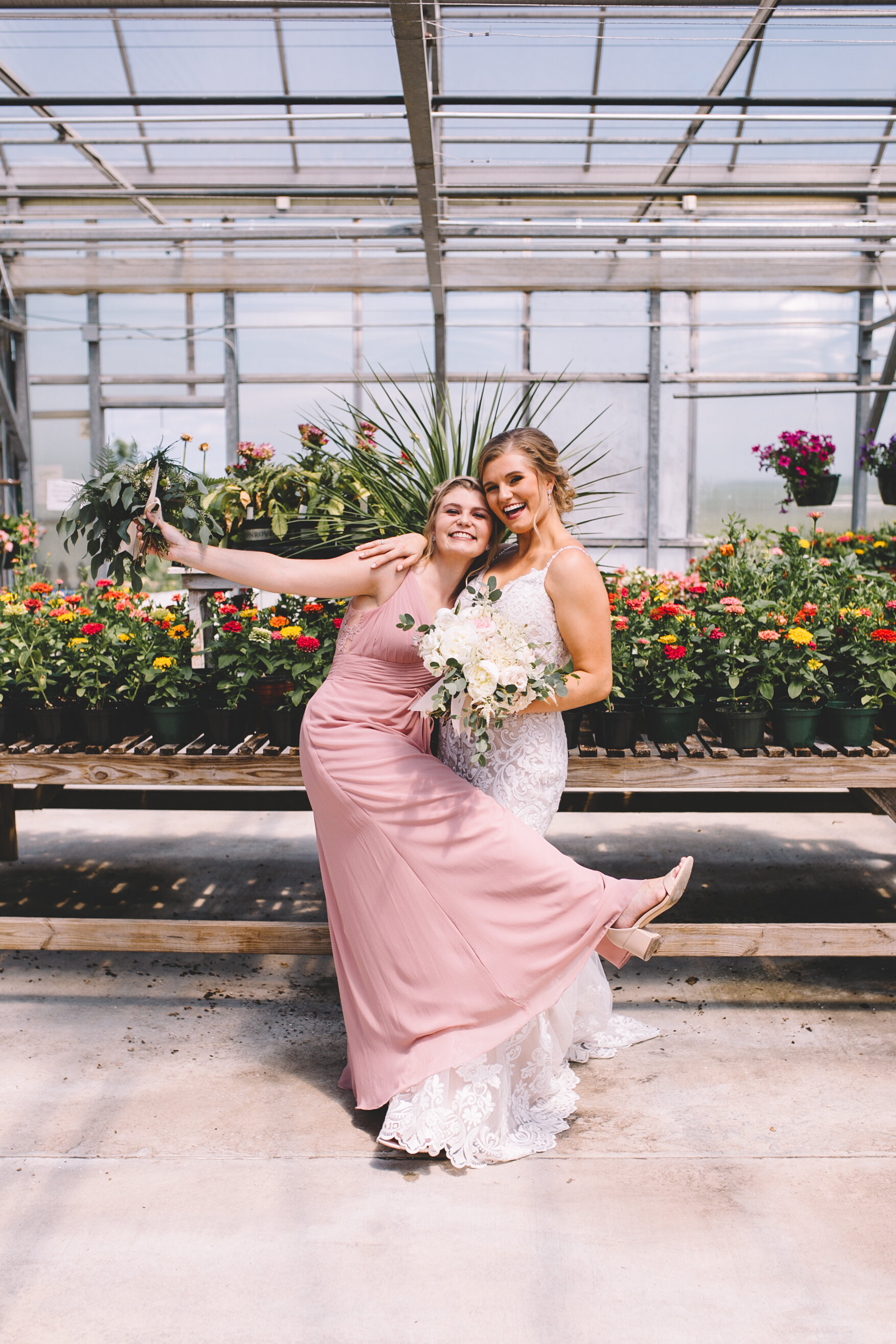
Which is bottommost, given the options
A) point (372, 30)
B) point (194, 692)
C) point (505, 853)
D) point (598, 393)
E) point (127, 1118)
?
point (127, 1118)

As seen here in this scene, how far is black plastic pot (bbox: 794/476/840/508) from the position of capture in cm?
639

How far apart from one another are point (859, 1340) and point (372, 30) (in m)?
6.96

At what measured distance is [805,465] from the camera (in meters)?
6.31

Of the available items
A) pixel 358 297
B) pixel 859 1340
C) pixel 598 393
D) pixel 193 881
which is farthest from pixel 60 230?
pixel 859 1340

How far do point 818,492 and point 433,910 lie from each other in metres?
5.18

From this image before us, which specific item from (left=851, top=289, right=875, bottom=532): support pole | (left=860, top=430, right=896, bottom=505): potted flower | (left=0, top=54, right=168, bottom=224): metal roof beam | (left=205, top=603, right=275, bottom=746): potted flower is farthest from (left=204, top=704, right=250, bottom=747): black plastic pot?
(left=851, top=289, right=875, bottom=532): support pole

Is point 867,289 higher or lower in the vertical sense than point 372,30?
lower

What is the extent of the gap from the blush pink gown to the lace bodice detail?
0.44ft

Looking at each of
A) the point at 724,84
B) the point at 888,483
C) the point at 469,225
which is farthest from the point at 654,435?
the point at 724,84

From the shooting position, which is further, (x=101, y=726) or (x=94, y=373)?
(x=94, y=373)

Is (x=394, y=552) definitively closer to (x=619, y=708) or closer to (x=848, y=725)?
(x=619, y=708)

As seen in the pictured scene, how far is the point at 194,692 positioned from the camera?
296 cm

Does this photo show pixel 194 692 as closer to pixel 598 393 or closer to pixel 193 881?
pixel 193 881

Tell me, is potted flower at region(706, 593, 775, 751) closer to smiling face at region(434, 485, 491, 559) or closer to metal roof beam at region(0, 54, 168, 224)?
smiling face at region(434, 485, 491, 559)
